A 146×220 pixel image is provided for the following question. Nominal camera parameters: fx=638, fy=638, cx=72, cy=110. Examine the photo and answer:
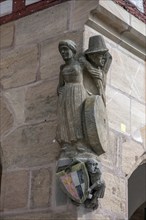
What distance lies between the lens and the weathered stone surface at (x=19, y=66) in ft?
15.7

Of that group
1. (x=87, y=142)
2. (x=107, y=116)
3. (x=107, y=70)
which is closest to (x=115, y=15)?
(x=107, y=70)

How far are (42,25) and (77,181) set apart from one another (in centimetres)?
136

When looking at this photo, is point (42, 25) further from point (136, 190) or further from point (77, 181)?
point (136, 190)

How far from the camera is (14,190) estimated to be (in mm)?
4535

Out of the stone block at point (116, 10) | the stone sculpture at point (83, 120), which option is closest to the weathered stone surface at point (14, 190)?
the stone sculpture at point (83, 120)

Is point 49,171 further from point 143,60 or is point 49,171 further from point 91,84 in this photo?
point 143,60

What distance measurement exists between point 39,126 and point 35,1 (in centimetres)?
103

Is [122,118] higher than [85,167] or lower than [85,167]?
higher

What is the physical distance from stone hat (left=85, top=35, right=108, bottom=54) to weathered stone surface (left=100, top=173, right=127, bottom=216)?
0.86m

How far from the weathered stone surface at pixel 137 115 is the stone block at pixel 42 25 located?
31.8 inches

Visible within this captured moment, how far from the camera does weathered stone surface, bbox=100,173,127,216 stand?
4371 millimetres

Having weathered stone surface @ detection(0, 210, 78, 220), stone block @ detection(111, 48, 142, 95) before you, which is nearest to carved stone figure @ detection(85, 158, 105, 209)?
weathered stone surface @ detection(0, 210, 78, 220)

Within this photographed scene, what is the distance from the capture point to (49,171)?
14.5 ft

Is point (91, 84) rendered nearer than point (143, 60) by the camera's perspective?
Yes
